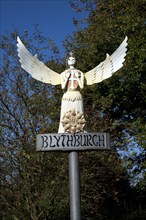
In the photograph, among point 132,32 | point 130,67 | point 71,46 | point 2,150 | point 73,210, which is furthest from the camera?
point 71,46

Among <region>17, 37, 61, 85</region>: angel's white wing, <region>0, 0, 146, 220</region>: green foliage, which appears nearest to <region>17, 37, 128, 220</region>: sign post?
<region>17, 37, 61, 85</region>: angel's white wing

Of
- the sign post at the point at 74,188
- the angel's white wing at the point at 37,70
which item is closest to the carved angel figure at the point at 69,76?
the angel's white wing at the point at 37,70

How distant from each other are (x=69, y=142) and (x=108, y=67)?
1699 millimetres

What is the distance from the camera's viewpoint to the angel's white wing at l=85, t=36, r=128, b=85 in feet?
22.9

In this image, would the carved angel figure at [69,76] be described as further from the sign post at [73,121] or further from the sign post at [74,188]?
the sign post at [74,188]

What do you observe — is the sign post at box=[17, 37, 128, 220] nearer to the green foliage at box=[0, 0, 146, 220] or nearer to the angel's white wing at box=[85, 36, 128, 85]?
the angel's white wing at box=[85, 36, 128, 85]

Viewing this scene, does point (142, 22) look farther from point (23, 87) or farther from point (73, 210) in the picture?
point (73, 210)

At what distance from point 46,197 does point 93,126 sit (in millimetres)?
2135

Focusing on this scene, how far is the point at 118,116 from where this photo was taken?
47.8 ft

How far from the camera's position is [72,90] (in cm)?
679

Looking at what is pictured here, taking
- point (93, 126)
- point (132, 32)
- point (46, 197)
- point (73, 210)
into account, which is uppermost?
point (132, 32)

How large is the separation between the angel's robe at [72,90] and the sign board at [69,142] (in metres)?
0.60

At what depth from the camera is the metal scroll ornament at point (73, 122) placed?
20.5ft

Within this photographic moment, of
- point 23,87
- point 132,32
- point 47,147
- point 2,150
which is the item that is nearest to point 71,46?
point 132,32
